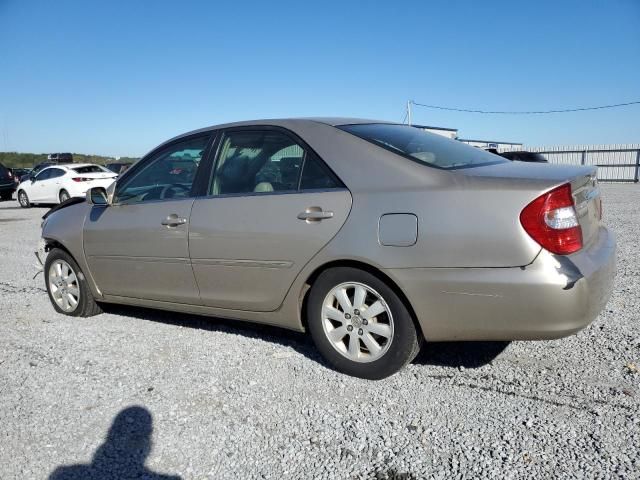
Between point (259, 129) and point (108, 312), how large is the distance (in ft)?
8.23

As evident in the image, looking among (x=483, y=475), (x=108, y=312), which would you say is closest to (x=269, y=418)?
(x=483, y=475)

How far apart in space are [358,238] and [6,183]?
2299 cm

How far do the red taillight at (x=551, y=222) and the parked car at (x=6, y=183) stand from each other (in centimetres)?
2346

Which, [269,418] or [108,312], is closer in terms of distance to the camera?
[269,418]

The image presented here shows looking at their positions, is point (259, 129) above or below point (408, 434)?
above

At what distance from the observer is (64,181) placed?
16.9 metres

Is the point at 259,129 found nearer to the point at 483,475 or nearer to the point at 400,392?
the point at 400,392

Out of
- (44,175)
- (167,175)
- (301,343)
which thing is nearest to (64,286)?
(167,175)

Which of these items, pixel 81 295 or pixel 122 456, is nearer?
pixel 122 456

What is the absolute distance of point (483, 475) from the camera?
2.29 m

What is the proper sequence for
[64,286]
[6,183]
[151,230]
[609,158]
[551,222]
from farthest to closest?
[609,158], [6,183], [64,286], [151,230], [551,222]

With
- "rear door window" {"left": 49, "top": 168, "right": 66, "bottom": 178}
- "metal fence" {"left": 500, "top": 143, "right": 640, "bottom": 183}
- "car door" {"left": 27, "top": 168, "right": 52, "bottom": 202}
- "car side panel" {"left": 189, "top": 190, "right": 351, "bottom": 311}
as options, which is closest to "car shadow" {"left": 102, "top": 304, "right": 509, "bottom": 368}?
"car side panel" {"left": 189, "top": 190, "right": 351, "bottom": 311}

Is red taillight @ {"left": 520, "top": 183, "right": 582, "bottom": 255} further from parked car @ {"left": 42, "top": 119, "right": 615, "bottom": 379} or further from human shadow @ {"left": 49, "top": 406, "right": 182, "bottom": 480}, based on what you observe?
human shadow @ {"left": 49, "top": 406, "right": 182, "bottom": 480}

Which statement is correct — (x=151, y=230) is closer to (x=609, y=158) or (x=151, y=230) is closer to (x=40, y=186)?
(x=40, y=186)
